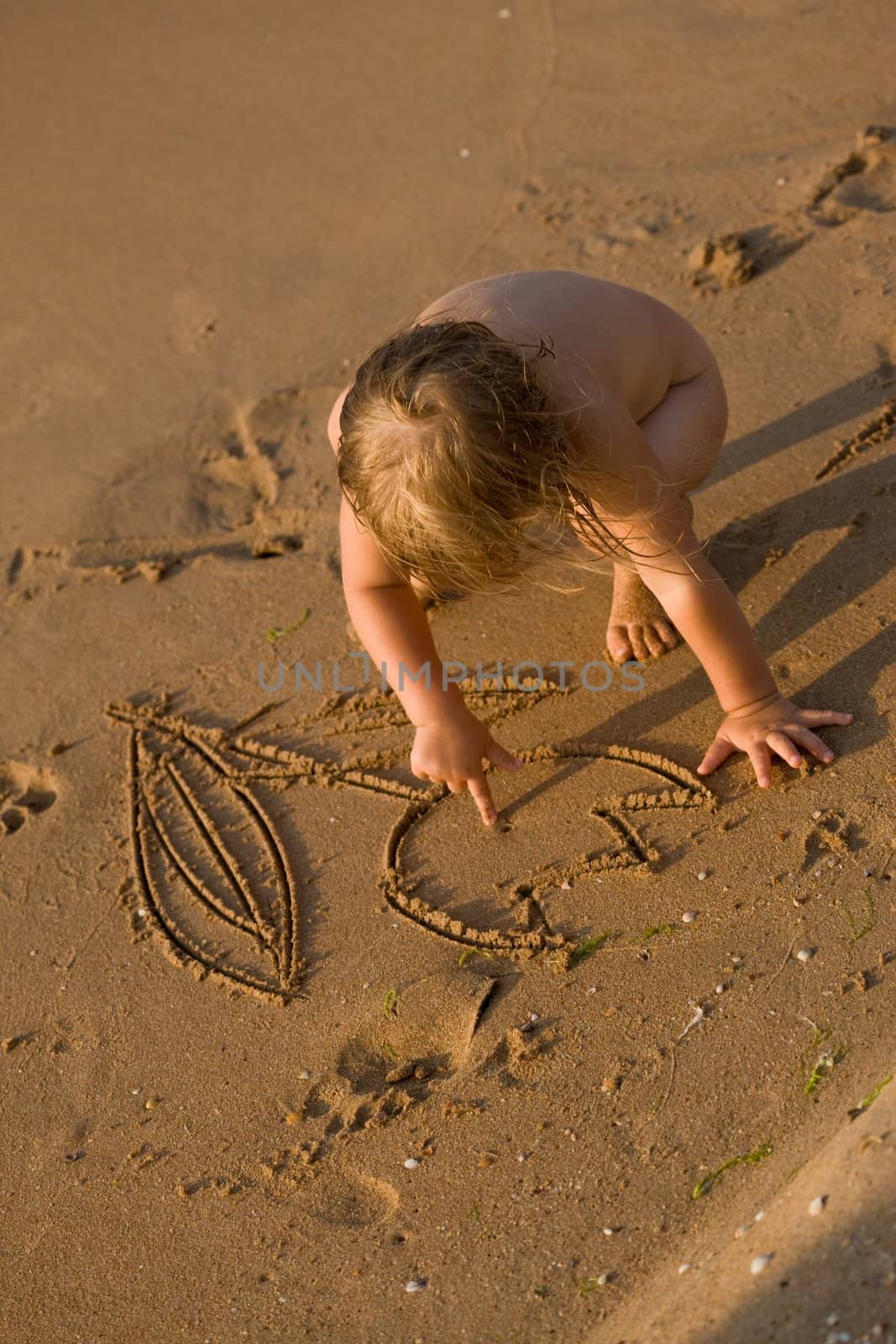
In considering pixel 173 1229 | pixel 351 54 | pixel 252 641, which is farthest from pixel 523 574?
pixel 351 54

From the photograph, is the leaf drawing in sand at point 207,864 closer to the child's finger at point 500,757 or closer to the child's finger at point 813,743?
the child's finger at point 500,757

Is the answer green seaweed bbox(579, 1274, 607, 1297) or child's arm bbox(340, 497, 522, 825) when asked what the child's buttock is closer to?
child's arm bbox(340, 497, 522, 825)

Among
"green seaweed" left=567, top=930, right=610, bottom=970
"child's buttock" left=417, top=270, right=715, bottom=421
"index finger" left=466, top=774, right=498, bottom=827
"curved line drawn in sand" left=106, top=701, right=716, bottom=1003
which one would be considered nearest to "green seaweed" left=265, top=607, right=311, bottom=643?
"curved line drawn in sand" left=106, top=701, right=716, bottom=1003

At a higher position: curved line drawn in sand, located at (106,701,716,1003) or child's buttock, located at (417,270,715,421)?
child's buttock, located at (417,270,715,421)

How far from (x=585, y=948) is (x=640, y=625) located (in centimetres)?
85

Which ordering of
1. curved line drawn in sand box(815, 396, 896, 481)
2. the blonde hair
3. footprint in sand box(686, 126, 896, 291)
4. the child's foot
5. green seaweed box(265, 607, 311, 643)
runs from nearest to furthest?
the blonde hair
the child's foot
curved line drawn in sand box(815, 396, 896, 481)
green seaweed box(265, 607, 311, 643)
footprint in sand box(686, 126, 896, 291)

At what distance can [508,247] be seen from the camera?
4156 millimetres

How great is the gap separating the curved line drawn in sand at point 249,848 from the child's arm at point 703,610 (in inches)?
6.5

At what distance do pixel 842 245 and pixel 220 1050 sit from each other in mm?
2921

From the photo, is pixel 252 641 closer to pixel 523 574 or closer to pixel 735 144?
pixel 523 574

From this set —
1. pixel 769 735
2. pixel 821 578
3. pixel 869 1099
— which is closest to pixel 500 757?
pixel 769 735

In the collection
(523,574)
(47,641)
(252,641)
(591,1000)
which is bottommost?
(591,1000)

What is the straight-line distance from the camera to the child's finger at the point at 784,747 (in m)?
2.51

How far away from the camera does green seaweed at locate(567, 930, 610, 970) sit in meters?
2.42
